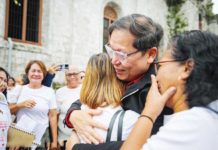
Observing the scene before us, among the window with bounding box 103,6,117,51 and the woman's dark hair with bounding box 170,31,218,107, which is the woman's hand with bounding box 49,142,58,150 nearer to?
the woman's dark hair with bounding box 170,31,218,107

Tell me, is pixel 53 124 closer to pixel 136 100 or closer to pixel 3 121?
pixel 3 121

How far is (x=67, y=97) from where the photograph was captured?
5.82 metres

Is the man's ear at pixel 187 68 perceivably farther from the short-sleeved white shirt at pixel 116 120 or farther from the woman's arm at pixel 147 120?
the short-sleeved white shirt at pixel 116 120

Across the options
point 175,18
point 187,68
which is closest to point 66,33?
point 175,18

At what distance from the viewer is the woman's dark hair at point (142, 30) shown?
217 cm

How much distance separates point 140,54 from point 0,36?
1017cm

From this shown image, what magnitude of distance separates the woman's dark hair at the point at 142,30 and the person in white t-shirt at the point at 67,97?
11.7 ft

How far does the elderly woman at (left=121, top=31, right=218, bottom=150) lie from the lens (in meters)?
1.43

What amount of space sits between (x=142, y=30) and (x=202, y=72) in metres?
0.68

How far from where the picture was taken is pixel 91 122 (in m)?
2.04

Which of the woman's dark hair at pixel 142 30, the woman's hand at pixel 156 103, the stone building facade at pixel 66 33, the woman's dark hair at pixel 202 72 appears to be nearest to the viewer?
the woman's dark hair at pixel 202 72

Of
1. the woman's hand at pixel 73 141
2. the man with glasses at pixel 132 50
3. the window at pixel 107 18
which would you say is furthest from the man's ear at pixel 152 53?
the window at pixel 107 18

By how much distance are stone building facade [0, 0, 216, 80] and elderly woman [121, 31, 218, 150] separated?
10.7m

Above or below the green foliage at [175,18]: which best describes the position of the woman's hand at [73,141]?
below
